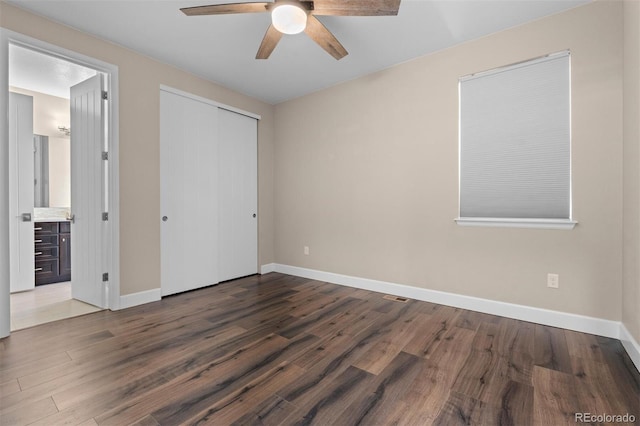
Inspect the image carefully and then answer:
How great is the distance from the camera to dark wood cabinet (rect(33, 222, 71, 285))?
13.3 ft

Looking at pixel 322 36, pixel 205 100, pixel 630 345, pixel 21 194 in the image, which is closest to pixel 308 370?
pixel 630 345

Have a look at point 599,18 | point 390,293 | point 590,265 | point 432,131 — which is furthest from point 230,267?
point 599,18

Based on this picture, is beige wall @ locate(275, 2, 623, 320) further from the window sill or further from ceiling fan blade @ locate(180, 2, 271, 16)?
ceiling fan blade @ locate(180, 2, 271, 16)

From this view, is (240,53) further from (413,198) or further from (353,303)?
(353,303)

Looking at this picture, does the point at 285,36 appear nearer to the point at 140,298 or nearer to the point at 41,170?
→ the point at 140,298

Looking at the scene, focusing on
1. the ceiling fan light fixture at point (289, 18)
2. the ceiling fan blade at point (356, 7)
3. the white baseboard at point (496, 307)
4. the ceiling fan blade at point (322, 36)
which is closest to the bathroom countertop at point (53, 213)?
the white baseboard at point (496, 307)

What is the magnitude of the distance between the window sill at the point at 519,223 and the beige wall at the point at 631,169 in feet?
1.19

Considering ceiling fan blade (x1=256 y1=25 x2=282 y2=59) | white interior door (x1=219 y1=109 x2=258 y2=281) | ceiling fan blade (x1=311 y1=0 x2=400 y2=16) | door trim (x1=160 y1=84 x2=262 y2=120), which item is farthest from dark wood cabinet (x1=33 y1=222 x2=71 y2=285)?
ceiling fan blade (x1=311 y1=0 x2=400 y2=16)

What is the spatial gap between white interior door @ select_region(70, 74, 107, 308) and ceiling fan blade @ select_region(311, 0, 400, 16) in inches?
98.7

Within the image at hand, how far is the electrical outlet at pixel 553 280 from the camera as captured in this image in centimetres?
256

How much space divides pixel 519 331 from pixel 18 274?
571 cm

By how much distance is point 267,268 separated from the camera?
4.74 meters

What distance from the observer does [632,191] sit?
2.06 metres

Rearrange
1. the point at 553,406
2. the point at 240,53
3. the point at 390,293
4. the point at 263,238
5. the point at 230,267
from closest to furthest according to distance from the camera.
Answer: the point at 553,406 → the point at 240,53 → the point at 390,293 → the point at 230,267 → the point at 263,238
